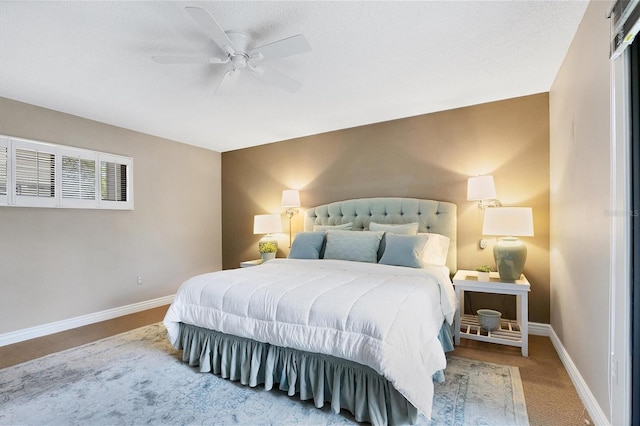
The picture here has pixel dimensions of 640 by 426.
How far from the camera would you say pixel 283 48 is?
76.2 inches

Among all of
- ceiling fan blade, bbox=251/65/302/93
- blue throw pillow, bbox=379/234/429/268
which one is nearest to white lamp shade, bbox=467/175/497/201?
blue throw pillow, bbox=379/234/429/268

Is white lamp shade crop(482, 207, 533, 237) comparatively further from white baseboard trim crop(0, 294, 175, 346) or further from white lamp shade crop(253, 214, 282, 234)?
white baseboard trim crop(0, 294, 175, 346)

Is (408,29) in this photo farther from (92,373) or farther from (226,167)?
(226,167)

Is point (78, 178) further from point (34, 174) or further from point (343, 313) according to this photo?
point (343, 313)

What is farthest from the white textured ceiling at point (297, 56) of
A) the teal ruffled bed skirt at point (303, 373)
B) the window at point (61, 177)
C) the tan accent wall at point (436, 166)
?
the teal ruffled bed skirt at point (303, 373)

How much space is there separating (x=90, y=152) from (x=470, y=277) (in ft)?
15.0

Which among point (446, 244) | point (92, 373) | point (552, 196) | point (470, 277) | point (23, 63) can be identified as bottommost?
point (92, 373)

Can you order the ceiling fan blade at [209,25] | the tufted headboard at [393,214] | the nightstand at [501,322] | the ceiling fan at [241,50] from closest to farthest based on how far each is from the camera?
1. the ceiling fan blade at [209,25]
2. the ceiling fan at [241,50]
3. the nightstand at [501,322]
4. the tufted headboard at [393,214]

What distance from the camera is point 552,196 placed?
2.91 metres

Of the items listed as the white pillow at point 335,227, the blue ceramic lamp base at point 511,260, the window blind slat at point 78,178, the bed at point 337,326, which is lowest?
the bed at point 337,326

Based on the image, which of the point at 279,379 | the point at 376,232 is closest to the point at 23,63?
Answer: the point at 279,379

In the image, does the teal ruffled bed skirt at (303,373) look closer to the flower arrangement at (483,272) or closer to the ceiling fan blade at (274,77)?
the flower arrangement at (483,272)

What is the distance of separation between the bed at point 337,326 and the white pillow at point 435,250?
0.6 inches

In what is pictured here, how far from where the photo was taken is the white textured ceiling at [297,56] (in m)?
1.85
